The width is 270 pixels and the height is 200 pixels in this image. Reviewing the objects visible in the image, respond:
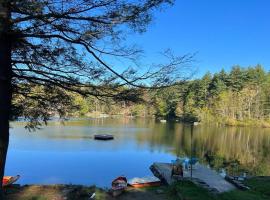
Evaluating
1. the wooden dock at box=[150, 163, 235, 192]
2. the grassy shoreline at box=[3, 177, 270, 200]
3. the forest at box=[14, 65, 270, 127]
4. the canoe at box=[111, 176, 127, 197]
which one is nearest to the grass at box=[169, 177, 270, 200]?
the grassy shoreline at box=[3, 177, 270, 200]

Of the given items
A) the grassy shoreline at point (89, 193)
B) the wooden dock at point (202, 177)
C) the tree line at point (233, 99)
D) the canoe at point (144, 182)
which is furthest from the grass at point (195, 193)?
the tree line at point (233, 99)

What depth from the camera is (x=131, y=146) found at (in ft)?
127

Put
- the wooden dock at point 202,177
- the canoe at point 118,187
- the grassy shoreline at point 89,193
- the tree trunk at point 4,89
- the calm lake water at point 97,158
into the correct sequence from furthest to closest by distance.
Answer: the calm lake water at point 97,158, the wooden dock at point 202,177, the canoe at point 118,187, the grassy shoreline at point 89,193, the tree trunk at point 4,89

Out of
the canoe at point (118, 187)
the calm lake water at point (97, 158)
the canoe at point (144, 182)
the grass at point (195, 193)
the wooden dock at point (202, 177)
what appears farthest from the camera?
the calm lake water at point (97, 158)

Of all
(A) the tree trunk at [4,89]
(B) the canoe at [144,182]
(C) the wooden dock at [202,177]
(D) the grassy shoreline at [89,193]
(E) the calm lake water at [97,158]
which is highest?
(A) the tree trunk at [4,89]

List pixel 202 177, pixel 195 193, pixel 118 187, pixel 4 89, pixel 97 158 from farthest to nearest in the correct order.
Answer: pixel 97 158, pixel 202 177, pixel 118 187, pixel 195 193, pixel 4 89

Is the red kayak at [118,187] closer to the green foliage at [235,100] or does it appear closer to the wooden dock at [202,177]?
the wooden dock at [202,177]

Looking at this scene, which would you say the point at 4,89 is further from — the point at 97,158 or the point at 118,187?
the point at 97,158

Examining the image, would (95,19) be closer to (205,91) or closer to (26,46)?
(26,46)

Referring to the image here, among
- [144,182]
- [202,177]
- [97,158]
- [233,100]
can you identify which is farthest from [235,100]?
[144,182]

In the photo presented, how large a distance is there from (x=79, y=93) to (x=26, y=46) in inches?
41.8

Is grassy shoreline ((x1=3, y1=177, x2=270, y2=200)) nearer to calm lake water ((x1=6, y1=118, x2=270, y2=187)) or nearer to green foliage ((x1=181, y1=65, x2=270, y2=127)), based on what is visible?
calm lake water ((x1=6, y1=118, x2=270, y2=187))

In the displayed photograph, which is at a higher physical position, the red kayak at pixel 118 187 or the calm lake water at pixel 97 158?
the red kayak at pixel 118 187

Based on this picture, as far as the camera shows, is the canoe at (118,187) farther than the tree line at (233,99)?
No
